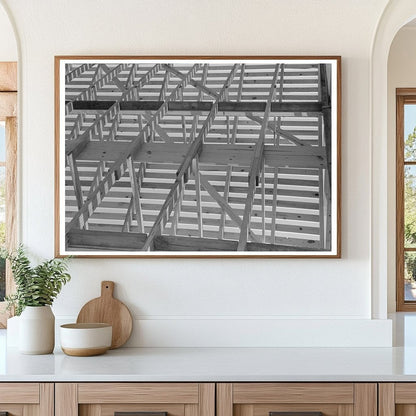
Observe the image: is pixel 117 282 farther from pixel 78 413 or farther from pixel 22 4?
pixel 22 4

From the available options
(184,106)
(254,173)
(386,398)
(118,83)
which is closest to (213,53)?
(184,106)

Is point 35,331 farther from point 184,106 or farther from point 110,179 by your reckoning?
point 184,106

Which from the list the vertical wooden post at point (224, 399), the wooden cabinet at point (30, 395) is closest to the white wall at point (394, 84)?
the vertical wooden post at point (224, 399)

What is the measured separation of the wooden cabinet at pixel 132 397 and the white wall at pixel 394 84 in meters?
1.25

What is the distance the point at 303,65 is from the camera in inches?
101

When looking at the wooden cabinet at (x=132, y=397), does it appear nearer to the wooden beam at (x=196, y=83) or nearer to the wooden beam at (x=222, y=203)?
the wooden beam at (x=222, y=203)

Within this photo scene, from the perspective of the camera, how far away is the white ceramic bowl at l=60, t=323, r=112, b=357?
7.72 feet

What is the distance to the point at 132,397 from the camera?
2.12 metres

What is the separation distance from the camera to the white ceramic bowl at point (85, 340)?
2.35m

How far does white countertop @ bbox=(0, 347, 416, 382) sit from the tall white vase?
34mm

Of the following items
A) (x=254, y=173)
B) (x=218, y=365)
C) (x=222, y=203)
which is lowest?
(x=218, y=365)

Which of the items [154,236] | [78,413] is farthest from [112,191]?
[78,413]

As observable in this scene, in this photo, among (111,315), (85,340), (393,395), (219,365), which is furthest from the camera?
(111,315)

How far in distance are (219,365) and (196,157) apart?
0.83 m
